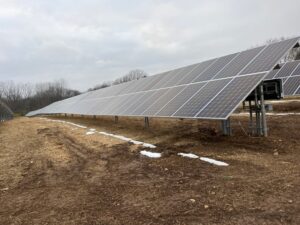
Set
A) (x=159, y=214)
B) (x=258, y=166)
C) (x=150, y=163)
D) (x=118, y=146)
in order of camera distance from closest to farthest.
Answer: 1. (x=159, y=214)
2. (x=258, y=166)
3. (x=150, y=163)
4. (x=118, y=146)

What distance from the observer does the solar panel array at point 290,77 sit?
26.8m

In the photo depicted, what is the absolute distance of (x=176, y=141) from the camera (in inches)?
571

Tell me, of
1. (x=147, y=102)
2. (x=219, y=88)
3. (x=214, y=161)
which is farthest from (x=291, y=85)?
(x=214, y=161)

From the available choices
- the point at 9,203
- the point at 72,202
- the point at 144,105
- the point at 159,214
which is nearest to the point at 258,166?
the point at 159,214

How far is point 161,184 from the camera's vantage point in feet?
28.3

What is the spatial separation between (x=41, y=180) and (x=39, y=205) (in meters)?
2.37

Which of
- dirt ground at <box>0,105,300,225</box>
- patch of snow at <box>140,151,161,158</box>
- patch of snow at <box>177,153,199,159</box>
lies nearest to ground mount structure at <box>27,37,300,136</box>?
dirt ground at <box>0,105,300,225</box>

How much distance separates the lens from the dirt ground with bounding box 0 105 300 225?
660 centimetres

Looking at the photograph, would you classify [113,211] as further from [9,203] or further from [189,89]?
[189,89]

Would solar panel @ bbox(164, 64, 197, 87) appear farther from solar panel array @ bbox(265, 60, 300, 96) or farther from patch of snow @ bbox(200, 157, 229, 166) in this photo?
solar panel array @ bbox(265, 60, 300, 96)

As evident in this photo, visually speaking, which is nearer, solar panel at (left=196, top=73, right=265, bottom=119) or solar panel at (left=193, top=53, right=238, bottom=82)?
solar panel at (left=196, top=73, right=265, bottom=119)

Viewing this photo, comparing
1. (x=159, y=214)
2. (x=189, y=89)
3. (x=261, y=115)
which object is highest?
(x=189, y=89)

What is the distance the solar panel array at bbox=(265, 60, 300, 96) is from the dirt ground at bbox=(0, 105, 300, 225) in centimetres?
1316

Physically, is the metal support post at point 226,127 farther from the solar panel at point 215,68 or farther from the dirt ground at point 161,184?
the solar panel at point 215,68
